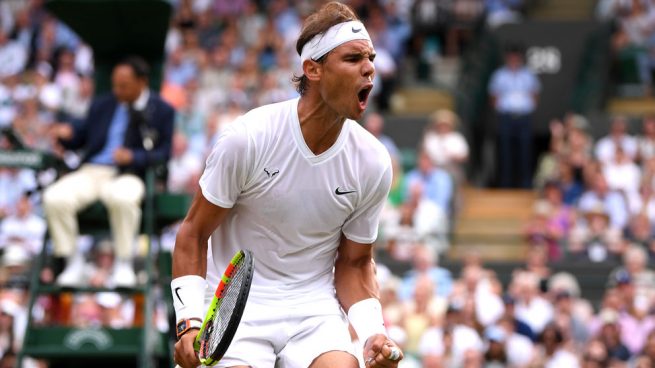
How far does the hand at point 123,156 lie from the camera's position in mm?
9750

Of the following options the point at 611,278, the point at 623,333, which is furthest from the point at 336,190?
the point at 611,278

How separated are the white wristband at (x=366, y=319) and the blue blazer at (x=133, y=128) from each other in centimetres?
396

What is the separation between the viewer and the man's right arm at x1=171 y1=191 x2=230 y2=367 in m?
5.87

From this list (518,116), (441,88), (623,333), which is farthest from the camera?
(441,88)

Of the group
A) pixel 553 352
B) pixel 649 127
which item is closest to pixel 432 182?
pixel 649 127

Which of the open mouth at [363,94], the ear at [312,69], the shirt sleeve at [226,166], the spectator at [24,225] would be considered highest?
the ear at [312,69]

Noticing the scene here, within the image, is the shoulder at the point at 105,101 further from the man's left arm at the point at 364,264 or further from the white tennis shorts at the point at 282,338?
the white tennis shorts at the point at 282,338

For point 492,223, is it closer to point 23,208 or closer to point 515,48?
point 515,48

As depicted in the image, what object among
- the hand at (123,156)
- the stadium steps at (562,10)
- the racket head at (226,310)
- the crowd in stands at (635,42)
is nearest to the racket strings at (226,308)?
the racket head at (226,310)

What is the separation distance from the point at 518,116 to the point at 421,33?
3305 mm

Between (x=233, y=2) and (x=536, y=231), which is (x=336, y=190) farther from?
(x=233, y=2)

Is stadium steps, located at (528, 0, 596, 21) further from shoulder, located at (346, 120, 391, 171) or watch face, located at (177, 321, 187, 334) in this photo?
watch face, located at (177, 321, 187, 334)

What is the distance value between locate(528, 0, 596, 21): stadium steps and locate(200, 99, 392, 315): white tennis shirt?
56.2 ft

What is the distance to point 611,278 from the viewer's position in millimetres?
14961
